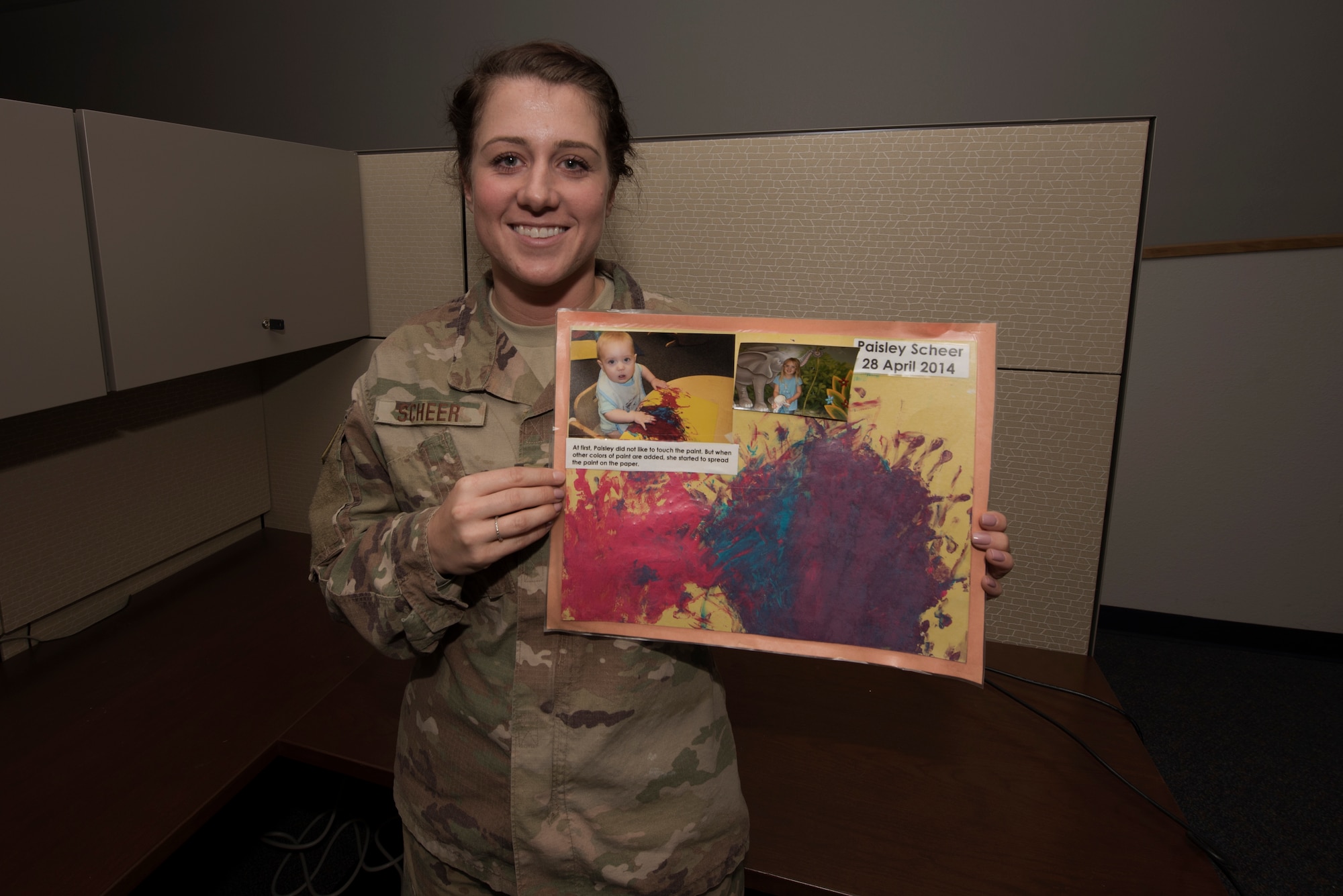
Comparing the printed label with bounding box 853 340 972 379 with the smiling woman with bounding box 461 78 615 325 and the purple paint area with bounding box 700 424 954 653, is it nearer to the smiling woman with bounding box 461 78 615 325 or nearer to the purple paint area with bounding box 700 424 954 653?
the purple paint area with bounding box 700 424 954 653

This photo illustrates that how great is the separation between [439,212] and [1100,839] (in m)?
1.29

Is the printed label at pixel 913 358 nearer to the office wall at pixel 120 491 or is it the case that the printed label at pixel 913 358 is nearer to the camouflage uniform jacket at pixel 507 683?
the camouflage uniform jacket at pixel 507 683

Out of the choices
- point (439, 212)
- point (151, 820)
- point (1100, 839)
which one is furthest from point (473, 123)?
point (1100, 839)

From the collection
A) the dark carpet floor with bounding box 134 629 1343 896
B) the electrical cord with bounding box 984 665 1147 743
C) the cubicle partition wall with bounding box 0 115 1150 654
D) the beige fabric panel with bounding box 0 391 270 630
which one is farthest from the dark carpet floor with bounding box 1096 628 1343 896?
the beige fabric panel with bounding box 0 391 270 630

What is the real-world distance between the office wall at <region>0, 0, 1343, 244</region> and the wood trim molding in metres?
0.03

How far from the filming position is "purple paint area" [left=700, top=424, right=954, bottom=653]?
59cm

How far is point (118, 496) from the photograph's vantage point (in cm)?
118

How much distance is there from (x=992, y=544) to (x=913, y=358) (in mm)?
169

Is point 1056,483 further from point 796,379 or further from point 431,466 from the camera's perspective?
point 431,466

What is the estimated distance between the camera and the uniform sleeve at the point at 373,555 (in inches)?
23.8

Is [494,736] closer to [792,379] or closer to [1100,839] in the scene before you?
[792,379]

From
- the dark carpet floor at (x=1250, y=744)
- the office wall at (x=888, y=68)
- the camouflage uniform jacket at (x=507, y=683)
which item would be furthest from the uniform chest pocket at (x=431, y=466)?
the office wall at (x=888, y=68)

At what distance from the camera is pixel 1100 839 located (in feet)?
2.59

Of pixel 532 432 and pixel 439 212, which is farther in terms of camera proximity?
pixel 439 212
